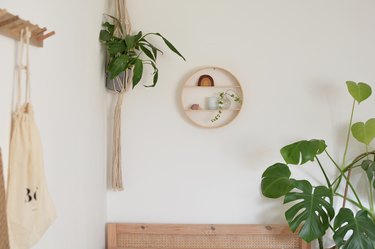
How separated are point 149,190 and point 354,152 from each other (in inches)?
50.9

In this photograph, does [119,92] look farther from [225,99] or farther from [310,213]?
[310,213]

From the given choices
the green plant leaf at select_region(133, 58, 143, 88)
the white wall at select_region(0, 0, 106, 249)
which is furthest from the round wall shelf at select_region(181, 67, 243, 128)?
the white wall at select_region(0, 0, 106, 249)

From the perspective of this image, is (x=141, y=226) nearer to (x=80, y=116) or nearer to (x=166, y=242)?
(x=166, y=242)

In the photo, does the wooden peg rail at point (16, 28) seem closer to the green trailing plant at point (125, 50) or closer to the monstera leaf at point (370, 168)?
the green trailing plant at point (125, 50)

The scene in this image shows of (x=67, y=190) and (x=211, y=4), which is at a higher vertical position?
(x=211, y=4)

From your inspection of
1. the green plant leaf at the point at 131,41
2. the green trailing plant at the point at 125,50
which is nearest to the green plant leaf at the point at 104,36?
the green trailing plant at the point at 125,50

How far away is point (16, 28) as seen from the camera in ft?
3.67

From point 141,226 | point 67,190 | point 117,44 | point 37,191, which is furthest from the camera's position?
point 141,226

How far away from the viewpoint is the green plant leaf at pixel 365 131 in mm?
2098

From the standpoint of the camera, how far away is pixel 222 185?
2.39m

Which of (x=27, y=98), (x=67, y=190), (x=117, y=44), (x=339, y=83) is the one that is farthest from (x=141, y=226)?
(x=339, y=83)

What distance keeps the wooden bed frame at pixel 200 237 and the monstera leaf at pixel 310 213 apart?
338mm

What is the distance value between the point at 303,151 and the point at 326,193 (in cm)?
26

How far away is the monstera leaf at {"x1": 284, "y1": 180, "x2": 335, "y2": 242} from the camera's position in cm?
194
